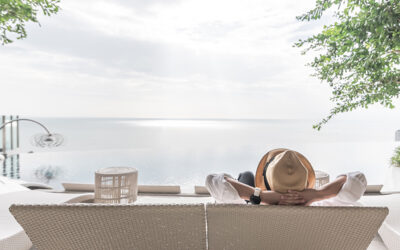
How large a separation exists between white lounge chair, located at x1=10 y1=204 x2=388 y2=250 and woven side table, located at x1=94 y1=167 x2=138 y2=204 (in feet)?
5.26

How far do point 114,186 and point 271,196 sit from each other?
2.03m

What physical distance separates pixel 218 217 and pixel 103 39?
2089cm

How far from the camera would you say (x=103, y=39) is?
19.0 m

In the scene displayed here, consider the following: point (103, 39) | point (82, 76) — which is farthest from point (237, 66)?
point (82, 76)

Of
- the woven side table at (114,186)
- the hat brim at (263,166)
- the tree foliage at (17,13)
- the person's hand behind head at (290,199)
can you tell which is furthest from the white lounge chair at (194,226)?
the tree foliage at (17,13)

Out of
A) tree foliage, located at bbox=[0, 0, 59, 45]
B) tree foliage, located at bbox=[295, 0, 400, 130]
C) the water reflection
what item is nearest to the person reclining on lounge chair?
tree foliage, located at bbox=[295, 0, 400, 130]

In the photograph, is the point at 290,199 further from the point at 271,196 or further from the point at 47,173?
the point at 47,173

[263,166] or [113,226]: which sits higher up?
[263,166]

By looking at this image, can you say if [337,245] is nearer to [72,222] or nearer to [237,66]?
[72,222]

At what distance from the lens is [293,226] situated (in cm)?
104

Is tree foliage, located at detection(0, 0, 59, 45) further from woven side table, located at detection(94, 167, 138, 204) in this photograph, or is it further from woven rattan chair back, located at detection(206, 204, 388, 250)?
woven rattan chair back, located at detection(206, 204, 388, 250)

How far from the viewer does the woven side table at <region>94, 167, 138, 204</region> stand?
8.70 ft

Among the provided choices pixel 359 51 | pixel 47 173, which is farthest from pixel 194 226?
pixel 47 173

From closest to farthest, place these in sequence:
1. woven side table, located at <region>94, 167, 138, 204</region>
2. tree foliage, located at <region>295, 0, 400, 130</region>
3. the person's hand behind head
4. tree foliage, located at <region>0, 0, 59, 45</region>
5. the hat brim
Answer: the person's hand behind head < the hat brim < tree foliage, located at <region>295, 0, 400, 130</region> < woven side table, located at <region>94, 167, 138, 204</region> < tree foliage, located at <region>0, 0, 59, 45</region>
